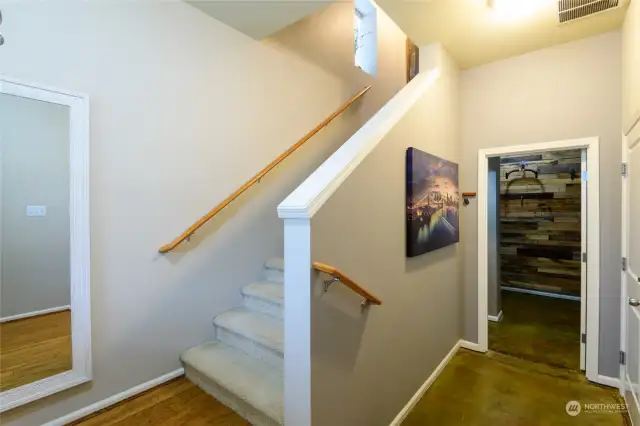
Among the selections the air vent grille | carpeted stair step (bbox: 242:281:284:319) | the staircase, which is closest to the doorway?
the air vent grille

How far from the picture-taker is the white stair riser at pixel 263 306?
8.07 ft

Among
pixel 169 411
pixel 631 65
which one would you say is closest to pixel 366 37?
pixel 631 65

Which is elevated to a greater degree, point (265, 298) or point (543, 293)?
point (265, 298)

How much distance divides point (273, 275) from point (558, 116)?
293cm

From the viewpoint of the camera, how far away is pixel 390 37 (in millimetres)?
4812

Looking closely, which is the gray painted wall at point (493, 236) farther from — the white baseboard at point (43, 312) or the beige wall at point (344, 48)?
the white baseboard at point (43, 312)

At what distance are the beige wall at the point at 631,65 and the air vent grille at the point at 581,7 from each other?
13 centimetres

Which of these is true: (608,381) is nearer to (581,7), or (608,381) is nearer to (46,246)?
(581,7)

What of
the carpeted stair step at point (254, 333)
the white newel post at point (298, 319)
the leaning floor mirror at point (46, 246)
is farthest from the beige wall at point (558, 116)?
the leaning floor mirror at point (46, 246)

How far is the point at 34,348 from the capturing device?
1.84m

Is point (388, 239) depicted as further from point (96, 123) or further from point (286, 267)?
point (96, 123)

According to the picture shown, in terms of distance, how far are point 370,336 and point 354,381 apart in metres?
0.25

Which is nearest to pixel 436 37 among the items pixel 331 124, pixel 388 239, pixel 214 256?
pixel 331 124

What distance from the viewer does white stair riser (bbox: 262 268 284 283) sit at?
9.34 feet
